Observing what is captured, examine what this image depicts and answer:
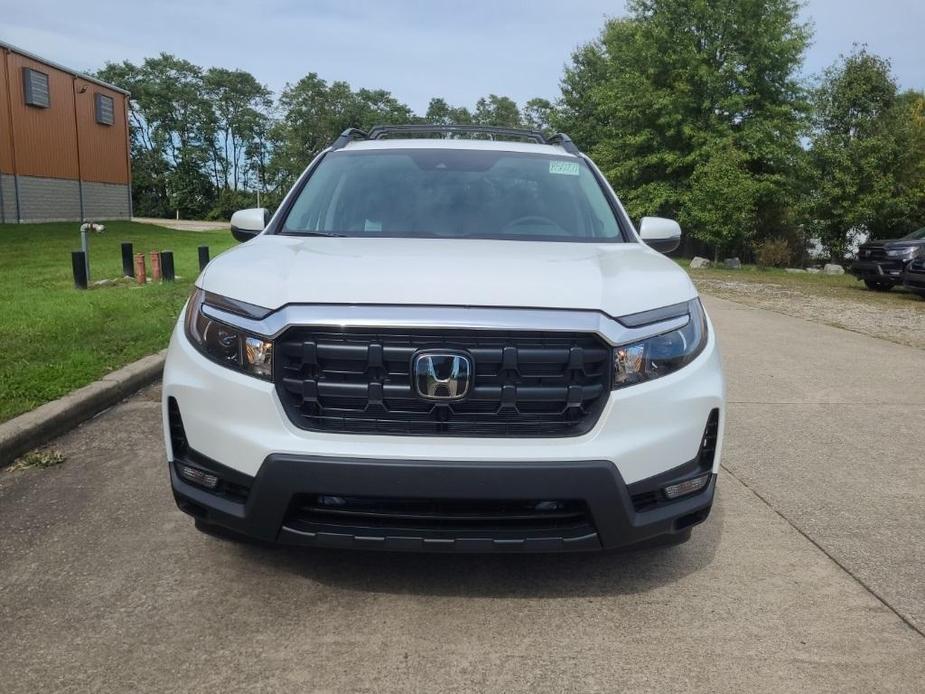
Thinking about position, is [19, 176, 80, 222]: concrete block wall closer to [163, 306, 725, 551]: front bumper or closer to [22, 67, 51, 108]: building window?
[22, 67, 51, 108]: building window

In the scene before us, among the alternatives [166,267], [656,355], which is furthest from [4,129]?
[656,355]

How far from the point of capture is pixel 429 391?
262 centimetres

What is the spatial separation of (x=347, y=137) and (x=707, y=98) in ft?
105

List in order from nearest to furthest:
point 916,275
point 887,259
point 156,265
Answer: point 156,265 < point 916,275 < point 887,259

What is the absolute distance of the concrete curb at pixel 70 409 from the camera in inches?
177

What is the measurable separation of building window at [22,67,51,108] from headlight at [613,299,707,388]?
107ft

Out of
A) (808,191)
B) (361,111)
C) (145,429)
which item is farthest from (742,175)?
(361,111)

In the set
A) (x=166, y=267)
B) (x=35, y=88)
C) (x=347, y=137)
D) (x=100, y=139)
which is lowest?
(x=166, y=267)

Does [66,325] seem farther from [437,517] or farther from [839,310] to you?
[839,310]

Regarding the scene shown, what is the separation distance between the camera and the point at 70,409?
5145 millimetres

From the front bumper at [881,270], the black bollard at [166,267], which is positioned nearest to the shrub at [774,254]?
the front bumper at [881,270]

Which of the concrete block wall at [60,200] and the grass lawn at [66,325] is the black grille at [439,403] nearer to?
the grass lawn at [66,325]

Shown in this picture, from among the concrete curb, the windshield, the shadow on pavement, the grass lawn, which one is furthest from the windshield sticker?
the grass lawn

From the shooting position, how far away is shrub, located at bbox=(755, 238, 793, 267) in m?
29.6
